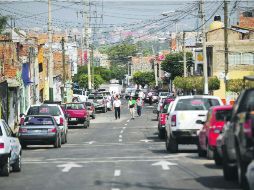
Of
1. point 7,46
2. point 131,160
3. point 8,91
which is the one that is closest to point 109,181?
point 131,160

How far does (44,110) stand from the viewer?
137 feet

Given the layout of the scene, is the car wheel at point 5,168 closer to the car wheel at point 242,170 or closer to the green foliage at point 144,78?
the car wheel at point 242,170

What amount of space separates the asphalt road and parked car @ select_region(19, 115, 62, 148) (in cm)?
46

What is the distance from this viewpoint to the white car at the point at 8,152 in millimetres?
22109

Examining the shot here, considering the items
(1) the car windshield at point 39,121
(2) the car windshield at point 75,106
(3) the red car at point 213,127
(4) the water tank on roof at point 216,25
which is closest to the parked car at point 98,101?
(4) the water tank on roof at point 216,25

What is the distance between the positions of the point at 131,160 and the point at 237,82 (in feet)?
131

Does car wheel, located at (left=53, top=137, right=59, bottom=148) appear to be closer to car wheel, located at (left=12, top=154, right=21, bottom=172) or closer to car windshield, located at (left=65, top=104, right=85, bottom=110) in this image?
car wheel, located at (left=12, top=154, right=21, bottom=172)

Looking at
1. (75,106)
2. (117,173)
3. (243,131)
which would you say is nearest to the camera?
(243,131)

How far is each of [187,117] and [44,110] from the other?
14516 mm

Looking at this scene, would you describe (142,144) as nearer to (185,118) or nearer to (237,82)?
(185,118)

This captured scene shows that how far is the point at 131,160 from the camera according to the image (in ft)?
89.1

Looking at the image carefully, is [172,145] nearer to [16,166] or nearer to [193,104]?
[193,104]

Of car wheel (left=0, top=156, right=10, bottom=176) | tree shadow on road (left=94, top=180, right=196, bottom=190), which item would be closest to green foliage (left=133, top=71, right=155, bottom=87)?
car wheel (left=0, top=156, right=10, bottom=176)

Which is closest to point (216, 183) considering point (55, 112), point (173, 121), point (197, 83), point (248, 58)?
point (173, 121)
